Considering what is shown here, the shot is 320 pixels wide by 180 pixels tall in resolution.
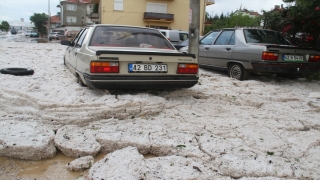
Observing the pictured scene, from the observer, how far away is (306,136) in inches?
127

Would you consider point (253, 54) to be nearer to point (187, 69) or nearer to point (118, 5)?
point (187, 69)

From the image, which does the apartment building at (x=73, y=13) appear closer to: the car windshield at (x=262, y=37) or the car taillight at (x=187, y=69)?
the car windshield at (x=262, y=37)

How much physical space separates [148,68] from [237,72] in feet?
11.2

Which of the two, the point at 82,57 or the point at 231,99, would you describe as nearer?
the point at 82,57

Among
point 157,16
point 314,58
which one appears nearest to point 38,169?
point 314,58

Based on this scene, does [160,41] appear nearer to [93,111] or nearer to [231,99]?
[231,99]

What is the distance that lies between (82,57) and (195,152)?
8.57ft

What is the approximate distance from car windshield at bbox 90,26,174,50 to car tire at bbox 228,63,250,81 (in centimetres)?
242

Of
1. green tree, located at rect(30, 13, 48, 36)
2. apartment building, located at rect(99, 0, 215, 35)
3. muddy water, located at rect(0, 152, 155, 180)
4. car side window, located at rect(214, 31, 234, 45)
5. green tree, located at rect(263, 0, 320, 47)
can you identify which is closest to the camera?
muddy water, located at rect(0, 152, 155, 180)

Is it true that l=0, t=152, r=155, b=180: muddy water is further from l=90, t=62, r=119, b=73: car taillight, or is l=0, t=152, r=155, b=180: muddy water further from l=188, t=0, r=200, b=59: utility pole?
l=188, t=0, r=200, b=59: utility pole

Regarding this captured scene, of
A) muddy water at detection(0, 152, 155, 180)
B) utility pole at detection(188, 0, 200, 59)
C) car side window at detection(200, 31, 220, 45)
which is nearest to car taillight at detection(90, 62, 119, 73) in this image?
muddy water at detection(0, 152, 155, 180)

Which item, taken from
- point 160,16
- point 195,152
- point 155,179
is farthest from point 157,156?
point 160,16

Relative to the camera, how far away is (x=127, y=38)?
4.83m

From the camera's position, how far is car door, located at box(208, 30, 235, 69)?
7.04 meters
